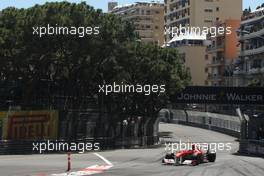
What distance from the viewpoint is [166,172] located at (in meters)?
28.8

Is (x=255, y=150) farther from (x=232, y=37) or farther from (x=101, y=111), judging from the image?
(x=232, y=37)

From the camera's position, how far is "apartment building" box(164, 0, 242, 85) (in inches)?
5034

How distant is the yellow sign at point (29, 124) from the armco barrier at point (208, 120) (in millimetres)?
30125

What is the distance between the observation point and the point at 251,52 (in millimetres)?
99375

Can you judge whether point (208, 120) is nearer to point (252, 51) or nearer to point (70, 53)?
point (252, 51)

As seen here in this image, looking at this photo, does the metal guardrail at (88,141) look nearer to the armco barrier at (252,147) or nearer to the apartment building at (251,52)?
the armco barrier at (252,147)

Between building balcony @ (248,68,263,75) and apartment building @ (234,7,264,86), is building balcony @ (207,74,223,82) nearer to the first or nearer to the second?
apartment building @ (234,7,264,86)

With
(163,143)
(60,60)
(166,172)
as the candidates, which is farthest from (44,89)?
(166,172)

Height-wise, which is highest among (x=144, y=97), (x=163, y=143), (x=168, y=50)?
(x=168, y=50)

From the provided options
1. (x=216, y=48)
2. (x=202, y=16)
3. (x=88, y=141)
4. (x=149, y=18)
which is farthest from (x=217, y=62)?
(x=88, y=141)

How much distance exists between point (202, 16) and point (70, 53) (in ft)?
292

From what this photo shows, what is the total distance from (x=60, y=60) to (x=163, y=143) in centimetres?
1562

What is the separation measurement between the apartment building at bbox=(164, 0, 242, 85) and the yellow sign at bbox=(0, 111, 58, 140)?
8163 centimetres

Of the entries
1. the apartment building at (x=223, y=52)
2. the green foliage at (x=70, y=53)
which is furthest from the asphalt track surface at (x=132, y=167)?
the apartment building at (x=223, y=52)
